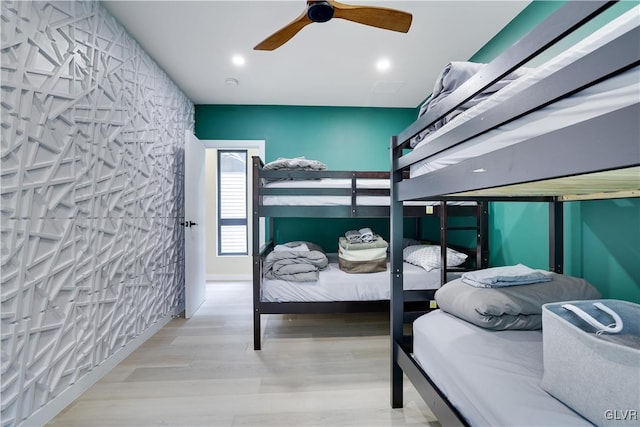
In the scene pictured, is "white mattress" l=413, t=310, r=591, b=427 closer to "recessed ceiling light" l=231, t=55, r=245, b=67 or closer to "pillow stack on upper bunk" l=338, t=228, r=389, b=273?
"pillow stack on upper bunk" l=338, t=228, r=389, b=273

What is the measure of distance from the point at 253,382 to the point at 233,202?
10.9ft

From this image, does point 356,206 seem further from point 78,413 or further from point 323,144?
point 78,413

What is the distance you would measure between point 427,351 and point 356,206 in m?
1.12

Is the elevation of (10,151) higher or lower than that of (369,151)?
lower

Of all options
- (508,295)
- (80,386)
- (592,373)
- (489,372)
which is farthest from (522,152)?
(80,386)

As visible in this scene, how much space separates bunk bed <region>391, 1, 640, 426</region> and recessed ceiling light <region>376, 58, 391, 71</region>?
152cm

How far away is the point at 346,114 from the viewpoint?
325cm

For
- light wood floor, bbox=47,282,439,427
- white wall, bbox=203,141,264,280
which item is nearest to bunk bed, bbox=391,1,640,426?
light wood floor, bbox=47,282,439,427

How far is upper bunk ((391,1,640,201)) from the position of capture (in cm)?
42

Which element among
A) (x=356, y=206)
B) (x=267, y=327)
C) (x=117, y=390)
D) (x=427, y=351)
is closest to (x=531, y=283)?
(x=427, y=351)

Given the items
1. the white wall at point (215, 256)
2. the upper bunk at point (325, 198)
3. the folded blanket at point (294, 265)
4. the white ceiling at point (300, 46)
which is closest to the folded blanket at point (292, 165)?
the upper bunk at point (325, 198)

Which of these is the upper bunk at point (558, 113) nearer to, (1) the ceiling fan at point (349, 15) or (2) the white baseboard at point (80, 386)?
(1) the ceiling fan at point (349, 15)

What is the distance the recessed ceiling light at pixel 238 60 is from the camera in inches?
87.2

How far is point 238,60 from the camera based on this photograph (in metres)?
2.25
